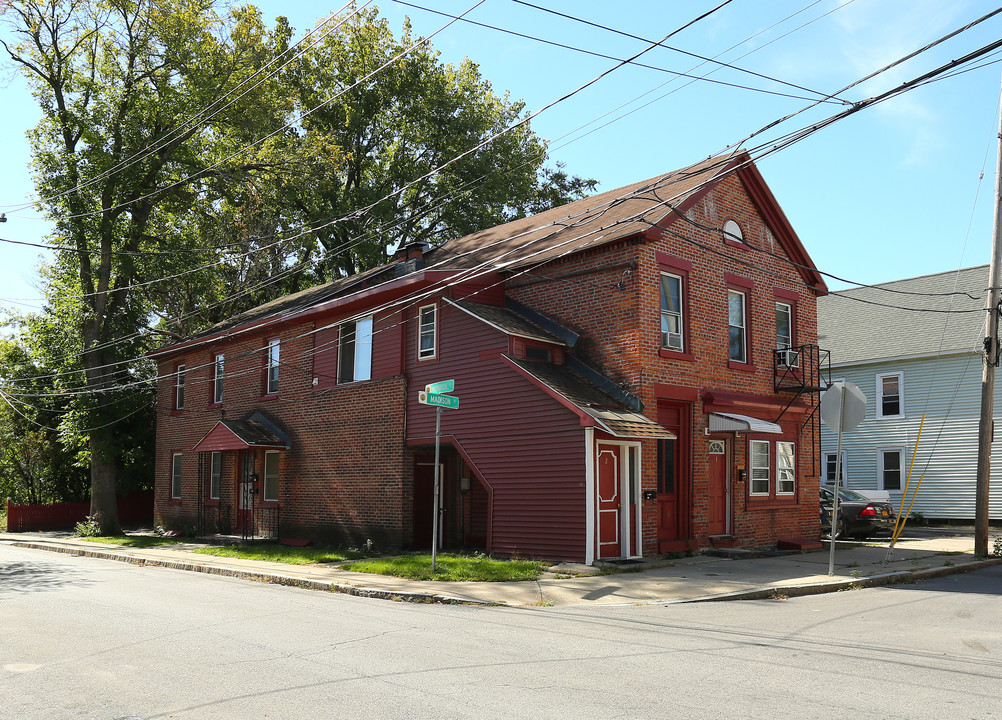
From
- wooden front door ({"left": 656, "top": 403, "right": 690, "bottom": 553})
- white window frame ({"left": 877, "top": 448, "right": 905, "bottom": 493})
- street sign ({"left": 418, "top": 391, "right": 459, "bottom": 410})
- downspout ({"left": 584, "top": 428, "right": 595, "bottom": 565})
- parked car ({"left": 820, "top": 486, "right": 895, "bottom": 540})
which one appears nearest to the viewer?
street sign ({"left": 418, "top": 391, "right": 459, "bottom": 410})

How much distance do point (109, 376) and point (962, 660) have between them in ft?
91.5

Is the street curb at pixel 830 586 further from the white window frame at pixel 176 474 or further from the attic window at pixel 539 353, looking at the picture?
the white window frame at pixel 176 474

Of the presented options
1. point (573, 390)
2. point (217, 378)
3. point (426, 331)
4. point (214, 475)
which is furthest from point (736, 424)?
point (217, 378)

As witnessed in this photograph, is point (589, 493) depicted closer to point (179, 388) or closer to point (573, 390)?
point (573, 390)

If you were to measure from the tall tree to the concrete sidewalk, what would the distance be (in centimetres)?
1140

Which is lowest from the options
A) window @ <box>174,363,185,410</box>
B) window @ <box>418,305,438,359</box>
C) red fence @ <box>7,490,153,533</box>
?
red fence @ <box>7,490,153,533</box>

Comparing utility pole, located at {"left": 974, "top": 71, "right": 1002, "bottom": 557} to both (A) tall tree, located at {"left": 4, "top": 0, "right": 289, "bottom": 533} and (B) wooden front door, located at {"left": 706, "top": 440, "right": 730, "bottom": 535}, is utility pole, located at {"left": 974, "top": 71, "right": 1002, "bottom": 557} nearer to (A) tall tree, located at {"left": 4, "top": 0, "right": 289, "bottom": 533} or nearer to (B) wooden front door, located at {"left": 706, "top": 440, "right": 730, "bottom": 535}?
(B) wooden front door, located at {"left": 706, "top": 440, "right": 730, "bottom": 535}

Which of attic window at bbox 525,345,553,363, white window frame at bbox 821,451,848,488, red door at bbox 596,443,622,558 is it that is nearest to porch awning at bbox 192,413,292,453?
attic window at bbox 525,345,553,363

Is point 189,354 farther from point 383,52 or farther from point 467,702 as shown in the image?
point 467,702

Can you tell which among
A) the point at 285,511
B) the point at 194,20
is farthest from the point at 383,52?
the point at 285,511

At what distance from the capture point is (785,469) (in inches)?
798

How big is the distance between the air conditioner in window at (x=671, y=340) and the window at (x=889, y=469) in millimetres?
18665

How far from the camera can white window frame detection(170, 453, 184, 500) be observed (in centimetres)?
2877

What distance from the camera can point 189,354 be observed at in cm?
2941
